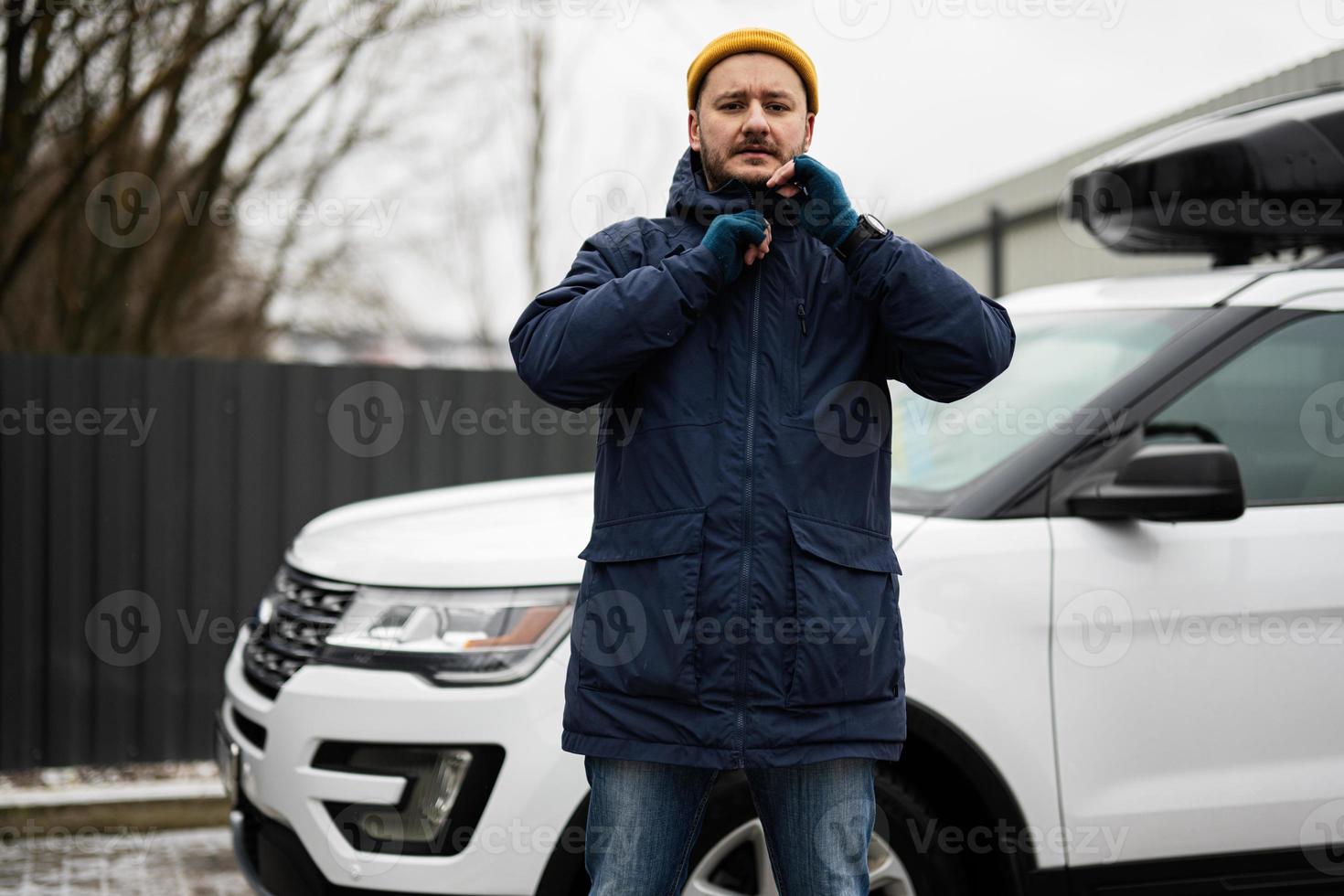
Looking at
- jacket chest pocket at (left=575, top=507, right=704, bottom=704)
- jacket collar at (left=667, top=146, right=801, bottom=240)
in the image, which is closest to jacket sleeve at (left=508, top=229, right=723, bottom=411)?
jacket collar at (left=667, top=146, right=801, bottom=240)

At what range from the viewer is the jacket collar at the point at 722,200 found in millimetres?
2055

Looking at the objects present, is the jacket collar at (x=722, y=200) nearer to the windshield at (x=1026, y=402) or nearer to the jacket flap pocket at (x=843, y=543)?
the jacket flap pocket at (x=843, y=543)

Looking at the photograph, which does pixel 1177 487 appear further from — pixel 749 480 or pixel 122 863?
pixel 122 863

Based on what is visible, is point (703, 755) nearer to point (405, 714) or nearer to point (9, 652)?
point (405, 714)

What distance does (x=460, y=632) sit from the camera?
2.69 metres

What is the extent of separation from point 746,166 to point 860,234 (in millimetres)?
224

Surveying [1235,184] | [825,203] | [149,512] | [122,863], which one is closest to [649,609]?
[825,203]

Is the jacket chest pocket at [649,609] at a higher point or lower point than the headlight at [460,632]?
higher

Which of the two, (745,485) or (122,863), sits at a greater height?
(745,485)

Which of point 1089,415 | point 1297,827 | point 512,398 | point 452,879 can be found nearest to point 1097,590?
point 1089,415

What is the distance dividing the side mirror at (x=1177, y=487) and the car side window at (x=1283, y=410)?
0.35 m

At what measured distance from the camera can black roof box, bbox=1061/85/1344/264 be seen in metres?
3.37

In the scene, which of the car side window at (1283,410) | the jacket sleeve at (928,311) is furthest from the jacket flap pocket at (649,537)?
the car side window at (1283,410)

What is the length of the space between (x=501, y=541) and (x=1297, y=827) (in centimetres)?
192
